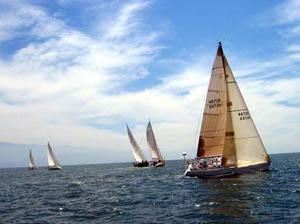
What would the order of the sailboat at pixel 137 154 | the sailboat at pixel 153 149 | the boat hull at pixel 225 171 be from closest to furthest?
the boat hull at pixel 225 171, the sailboat at pixel 153 149, the sailboat at pixel 137 154

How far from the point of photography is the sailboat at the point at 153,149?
117125 mm

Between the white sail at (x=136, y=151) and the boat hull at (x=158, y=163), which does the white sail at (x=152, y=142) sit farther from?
the white sail at (x=136, y=151)

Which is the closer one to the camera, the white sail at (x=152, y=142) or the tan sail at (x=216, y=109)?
the tan sail at (x=216, y=109)

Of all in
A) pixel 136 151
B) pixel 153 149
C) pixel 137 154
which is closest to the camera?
pixel 153 149

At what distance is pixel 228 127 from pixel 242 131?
185 centimetres

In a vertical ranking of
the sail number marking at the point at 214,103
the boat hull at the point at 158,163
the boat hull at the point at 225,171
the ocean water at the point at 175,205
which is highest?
the sail number marking at the point at 214,103

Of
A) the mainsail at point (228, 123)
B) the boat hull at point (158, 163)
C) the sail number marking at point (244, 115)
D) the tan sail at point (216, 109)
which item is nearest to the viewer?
the mainsail at point (228, 123)

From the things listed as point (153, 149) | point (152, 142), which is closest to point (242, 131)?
point (152, 142)

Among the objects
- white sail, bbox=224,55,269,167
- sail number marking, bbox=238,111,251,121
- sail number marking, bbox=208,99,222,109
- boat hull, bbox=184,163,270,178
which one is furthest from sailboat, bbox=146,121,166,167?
boat hull, bbox=184,163,270,178

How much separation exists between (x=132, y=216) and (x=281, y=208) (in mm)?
10817

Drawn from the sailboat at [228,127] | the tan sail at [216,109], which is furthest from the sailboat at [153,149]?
the sailboat at [228,127]

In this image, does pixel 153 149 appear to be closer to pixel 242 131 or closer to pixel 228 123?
pixel 228 123

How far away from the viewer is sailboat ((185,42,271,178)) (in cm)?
6191

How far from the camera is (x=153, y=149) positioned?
11925 centimetres
